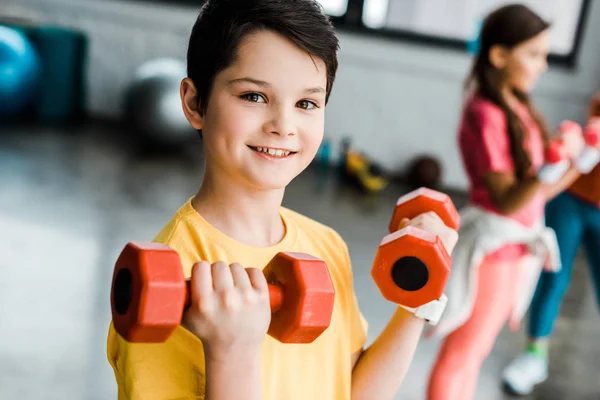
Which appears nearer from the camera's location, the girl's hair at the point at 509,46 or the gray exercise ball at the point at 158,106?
the girl's hair at the point at 509,46

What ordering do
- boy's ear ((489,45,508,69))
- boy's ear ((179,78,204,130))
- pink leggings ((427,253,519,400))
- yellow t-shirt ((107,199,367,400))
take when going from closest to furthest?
yellow t-shirt ((107,199,367,400))
boy's ear ((179,78,204,130))
pink leggings ((427,253,519,400))
boy's ear ((489,45,508,69))

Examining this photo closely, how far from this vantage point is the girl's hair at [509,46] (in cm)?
176

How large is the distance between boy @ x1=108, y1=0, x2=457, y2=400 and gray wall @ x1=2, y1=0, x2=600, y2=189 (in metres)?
3.64

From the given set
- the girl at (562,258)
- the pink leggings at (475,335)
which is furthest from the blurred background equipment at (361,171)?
the pink leggings at (475,335)

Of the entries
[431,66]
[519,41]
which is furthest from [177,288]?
[431,66]

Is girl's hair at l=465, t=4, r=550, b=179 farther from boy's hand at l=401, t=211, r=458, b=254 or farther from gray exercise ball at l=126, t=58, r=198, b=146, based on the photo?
gray exercise ball at l=126, t=58, r=198, b=146

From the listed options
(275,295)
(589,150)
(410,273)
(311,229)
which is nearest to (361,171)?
(589,150)

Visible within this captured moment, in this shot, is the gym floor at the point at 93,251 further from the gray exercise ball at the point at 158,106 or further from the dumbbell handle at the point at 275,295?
the dumbbell handle at the point at 275,295

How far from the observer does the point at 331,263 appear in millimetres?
931

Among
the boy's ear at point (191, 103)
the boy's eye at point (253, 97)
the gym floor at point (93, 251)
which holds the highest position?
the boy's eye at point (253, 97)

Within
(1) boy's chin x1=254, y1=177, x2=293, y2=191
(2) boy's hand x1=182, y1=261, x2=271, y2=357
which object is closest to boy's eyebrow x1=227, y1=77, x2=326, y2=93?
(1) boy's chin x1=254, y1=177, x2=293, y2=191

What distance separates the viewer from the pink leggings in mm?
1695

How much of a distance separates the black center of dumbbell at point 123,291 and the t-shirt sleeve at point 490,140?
126 cm

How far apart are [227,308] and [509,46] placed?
1381 millimetres
